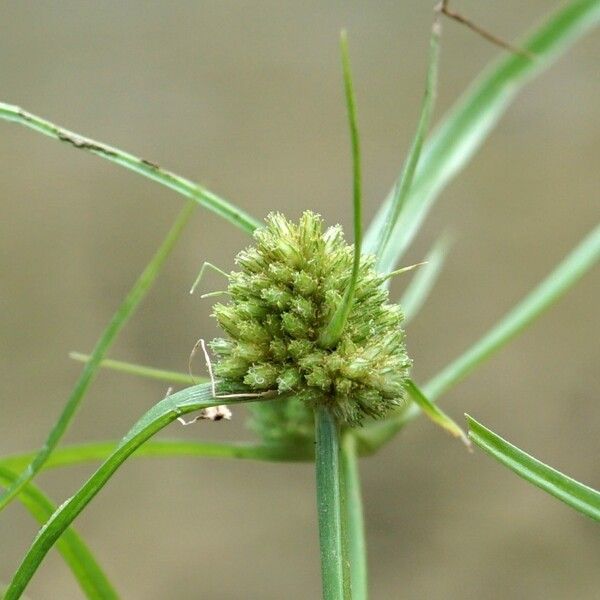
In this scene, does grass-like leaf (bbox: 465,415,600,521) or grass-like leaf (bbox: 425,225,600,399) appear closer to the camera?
grass-like leaf (bbox: 465,415,600,521)

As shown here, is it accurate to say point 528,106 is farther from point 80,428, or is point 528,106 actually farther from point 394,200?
point 394,200

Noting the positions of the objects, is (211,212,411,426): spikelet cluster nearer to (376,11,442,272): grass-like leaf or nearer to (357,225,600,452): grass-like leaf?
(376,11,442,272): grass-like leaf

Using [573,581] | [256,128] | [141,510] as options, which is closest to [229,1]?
[256,128]

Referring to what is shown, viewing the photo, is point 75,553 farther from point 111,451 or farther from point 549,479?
point 549,479

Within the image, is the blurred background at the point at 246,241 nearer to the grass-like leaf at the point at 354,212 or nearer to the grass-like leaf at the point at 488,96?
the grass-like leaf at the point at 488,96

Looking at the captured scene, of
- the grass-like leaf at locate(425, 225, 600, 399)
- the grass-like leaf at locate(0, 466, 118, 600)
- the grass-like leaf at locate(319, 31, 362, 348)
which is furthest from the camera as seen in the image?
the grass-like leaf at locate(425, 225, 600, 399)

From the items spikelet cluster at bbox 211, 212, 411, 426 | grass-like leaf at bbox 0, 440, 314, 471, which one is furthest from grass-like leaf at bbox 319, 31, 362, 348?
grass-like leaf at bbox 0, 440, 314, 471

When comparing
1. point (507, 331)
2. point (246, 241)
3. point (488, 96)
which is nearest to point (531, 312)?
point (507, 331)

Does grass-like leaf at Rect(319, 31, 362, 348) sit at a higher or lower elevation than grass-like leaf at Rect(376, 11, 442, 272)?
lower
